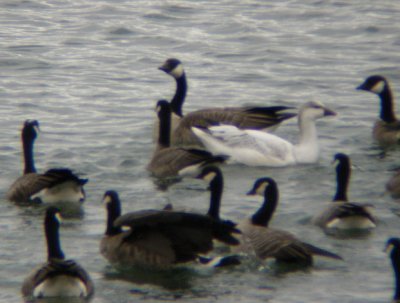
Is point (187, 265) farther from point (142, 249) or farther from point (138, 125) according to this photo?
point (138, 125)

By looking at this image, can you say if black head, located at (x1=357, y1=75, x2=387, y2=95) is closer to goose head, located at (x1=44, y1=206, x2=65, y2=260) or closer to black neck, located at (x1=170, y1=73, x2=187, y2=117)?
black neck, located at (x1=170, y1=73, x2=187, y2=117)

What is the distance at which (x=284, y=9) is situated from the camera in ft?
83.2

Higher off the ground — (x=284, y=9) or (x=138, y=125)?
(x=284, y=9)

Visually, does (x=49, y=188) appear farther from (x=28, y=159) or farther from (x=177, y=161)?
(x=177, y=161)

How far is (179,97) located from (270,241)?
6753 millimetres

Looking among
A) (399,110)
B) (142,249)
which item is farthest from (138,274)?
(399,110)

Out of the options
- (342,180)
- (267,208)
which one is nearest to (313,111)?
(342,180)

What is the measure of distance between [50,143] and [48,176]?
3.09 metres

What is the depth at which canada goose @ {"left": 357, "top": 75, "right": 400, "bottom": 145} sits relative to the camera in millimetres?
15805

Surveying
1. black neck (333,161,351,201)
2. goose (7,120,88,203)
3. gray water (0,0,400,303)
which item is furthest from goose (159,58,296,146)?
goose (7,120,88,203)

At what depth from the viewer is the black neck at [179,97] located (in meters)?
17.2

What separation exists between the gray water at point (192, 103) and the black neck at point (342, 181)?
410 millimetres

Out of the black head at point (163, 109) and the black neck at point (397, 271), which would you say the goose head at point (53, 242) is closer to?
the black neck at point (397, 271)

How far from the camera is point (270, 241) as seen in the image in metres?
10.9
